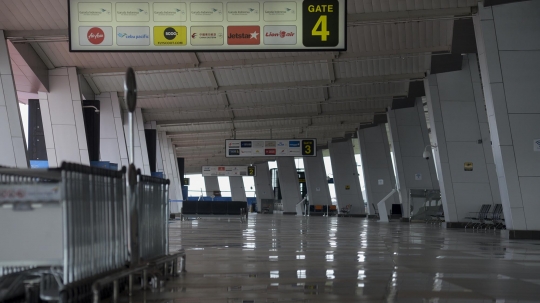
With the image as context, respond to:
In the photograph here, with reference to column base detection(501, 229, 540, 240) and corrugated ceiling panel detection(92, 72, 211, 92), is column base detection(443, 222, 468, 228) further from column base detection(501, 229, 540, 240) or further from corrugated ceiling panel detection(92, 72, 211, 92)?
corrugated ceiling panel detection(92, 72, 211, 92)

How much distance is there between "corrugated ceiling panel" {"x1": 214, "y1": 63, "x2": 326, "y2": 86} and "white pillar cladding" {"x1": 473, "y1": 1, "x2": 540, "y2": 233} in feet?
30.7

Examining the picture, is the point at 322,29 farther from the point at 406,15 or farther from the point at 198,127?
the point at 198,127

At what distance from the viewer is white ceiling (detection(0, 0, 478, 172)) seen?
18906 millimetres

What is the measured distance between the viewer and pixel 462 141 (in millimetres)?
26719

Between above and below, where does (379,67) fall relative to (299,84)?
above

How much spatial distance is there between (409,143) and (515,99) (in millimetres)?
18476

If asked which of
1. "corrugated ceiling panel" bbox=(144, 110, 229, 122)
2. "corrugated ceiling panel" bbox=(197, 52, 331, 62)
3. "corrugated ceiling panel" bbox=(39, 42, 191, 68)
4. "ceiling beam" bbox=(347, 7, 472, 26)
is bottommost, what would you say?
"ceiling beam" bbox=(347, 7, 472, 26)

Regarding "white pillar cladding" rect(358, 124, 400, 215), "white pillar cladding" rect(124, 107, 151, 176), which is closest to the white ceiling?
"white pillar cladding" rect(124, 107, 151, 176)

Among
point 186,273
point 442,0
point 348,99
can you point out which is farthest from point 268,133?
point 186,273

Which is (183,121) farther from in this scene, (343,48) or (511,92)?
(343,48)

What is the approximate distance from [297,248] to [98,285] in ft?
27.2

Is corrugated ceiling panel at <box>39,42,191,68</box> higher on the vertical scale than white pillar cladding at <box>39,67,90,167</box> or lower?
higher

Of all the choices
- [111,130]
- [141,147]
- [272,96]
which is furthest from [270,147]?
[111,130]

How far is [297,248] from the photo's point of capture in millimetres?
13000
